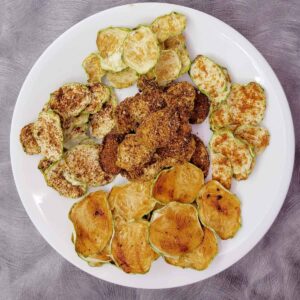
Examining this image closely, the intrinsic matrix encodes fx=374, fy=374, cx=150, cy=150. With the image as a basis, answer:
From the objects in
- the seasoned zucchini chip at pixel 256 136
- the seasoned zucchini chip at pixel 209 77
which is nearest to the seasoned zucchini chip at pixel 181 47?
the seasoned zucchini chip at pixel 209 77

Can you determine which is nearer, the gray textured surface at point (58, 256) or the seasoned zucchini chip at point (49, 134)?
the seasoned zucchini chip at point (49, 134)

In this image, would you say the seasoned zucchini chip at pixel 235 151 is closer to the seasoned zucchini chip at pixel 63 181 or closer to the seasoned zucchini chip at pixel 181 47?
the seasoned zucchini chip at pixel 181 47

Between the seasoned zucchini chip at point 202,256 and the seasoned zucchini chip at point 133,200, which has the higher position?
the seasoned zucchini chip at point 133,200

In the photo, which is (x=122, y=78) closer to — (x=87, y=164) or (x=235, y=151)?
(x=87, y=164)

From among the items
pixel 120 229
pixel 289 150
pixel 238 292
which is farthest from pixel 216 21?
pixel 238 292

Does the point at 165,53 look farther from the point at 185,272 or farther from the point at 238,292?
the point at 238,292

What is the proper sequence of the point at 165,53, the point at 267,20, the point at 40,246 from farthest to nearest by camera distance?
the point at 40,246 < the point at 267,20 < the point at 165,53
